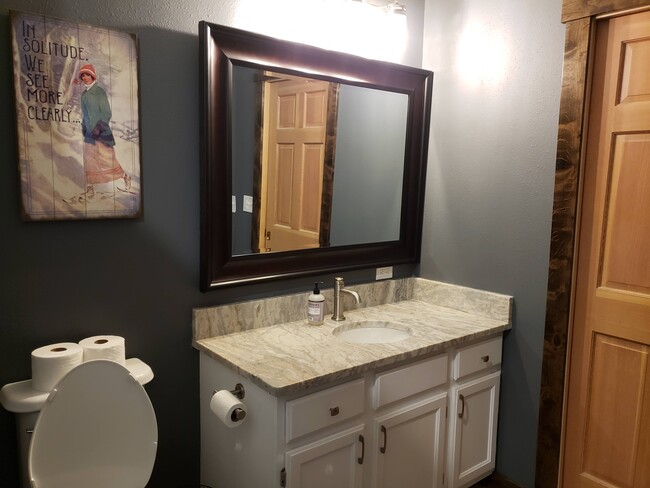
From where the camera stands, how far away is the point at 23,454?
5.11 ft

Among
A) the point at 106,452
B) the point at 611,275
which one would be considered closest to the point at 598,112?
the point at 611,275

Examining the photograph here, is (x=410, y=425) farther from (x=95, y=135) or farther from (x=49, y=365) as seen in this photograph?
(x=95, y=135)

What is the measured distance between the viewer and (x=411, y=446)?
203cm

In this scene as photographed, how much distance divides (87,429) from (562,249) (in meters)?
1.78

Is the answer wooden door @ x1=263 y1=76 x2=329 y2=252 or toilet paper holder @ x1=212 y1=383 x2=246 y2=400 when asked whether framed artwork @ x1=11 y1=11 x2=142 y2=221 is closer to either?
wooden door @ x1=263 y1=76 x2=329 y2=252

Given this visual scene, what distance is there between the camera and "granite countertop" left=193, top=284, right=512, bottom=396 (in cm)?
169

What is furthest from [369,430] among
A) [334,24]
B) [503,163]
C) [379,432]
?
[334,24]

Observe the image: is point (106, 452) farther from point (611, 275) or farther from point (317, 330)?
point (611, 275)

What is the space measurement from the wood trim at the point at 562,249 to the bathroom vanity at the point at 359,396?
21cm

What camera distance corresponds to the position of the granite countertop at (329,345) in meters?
1.69

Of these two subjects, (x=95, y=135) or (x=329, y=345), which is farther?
(x=329, y=345)

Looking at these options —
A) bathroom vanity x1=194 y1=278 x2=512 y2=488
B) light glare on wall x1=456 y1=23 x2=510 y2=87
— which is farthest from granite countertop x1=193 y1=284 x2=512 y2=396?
light glare on wall x1=456 y1=23 x2=510 y2=87

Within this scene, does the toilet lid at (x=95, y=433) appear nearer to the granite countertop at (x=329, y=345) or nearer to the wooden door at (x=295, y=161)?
the granite countertop at (x=329, y=345)

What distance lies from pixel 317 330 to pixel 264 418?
538mm
